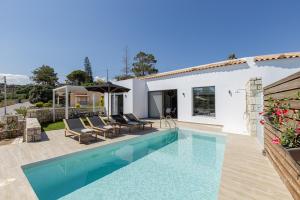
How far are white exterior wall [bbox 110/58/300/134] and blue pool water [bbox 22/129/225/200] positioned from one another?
4.20 metres

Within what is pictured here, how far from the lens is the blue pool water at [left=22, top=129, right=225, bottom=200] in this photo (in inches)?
159

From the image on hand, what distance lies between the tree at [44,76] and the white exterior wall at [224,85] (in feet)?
140

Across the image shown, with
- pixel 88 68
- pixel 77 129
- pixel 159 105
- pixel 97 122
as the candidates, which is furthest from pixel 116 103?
pixel 88 68

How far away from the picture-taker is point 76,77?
5416 cm

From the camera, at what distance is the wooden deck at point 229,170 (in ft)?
10.9

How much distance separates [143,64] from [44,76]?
31.3 metres

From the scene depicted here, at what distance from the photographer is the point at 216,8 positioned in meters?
13.6

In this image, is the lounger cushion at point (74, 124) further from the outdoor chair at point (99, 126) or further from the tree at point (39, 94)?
the tree at point (39, 94)

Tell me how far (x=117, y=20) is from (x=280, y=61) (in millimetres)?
12935

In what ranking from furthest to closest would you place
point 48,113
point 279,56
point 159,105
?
point 159,105, point 48,113, point 279,56

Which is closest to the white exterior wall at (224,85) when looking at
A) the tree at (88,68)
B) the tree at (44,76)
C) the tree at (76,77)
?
the tree at (44,76)

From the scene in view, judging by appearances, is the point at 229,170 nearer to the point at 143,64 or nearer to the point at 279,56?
the point at 279,56

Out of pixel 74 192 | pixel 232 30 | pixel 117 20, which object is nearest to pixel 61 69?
pixel 117 20

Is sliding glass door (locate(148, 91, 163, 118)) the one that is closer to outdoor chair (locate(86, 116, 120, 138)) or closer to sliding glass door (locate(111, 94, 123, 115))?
sliding glass door (locate(111, 94, 123, 115))
